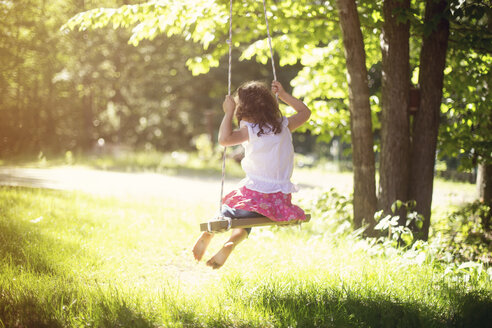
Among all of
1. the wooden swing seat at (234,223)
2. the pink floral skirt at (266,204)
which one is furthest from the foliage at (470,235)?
the wooden swing seat at (234,223)

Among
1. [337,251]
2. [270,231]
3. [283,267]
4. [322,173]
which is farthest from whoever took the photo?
[322,173]

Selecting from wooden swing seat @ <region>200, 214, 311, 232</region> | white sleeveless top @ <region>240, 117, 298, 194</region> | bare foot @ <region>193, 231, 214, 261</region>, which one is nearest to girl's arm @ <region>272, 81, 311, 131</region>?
white sleeveless top @ <region>240, 117, 298, 194</region>

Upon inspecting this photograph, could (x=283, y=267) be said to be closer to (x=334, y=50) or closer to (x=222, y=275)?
(x=222, y=275)

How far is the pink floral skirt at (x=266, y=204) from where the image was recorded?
4.15 m

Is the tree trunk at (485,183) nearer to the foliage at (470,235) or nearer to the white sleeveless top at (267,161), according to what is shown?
the foliage at (470,235)

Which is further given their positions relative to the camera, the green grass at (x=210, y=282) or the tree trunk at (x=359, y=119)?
the tree trunk at (x=359, y=119)

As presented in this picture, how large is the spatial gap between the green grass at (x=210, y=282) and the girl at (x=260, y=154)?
1.92ft

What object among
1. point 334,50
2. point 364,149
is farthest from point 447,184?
point 364,149

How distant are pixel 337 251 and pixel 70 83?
2100 cm

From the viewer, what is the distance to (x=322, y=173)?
19.2 meters

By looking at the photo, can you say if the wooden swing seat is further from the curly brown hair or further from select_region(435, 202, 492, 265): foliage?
select_region(435, 202, 492, 265): foliage

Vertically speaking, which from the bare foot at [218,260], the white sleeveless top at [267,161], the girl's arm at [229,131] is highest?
the girl's arm at [229,131]

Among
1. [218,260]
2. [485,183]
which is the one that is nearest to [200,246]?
[218,260]

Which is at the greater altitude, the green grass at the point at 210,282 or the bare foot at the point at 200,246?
the bare foot at the point at 200,246
